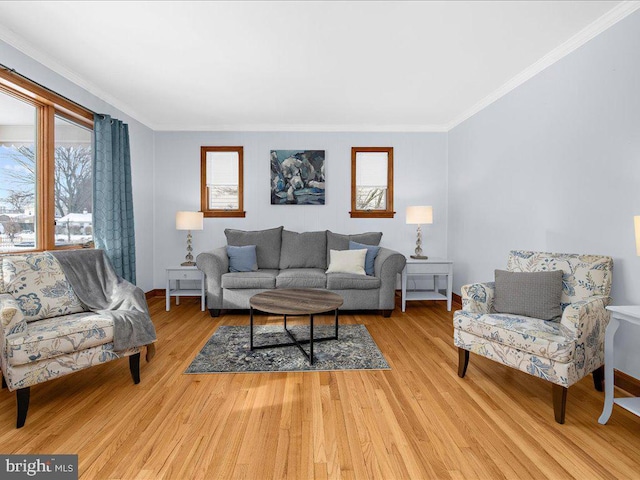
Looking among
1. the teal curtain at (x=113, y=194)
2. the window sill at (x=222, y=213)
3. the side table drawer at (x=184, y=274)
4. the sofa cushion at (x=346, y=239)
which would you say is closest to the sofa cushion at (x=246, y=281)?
the side table drawer at (x=184, y=274)

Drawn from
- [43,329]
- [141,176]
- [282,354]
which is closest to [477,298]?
[282,354]

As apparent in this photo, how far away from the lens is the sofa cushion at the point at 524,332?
193 cm

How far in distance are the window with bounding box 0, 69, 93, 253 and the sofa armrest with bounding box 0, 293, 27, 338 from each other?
1.07 meters

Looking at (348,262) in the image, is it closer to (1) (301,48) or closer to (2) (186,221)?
(2) (186,221)

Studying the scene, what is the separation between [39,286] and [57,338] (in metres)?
0.65

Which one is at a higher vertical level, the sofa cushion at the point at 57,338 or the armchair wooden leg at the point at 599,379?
the sofa cushion at the point at 57,338

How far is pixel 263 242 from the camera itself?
15.3 ft

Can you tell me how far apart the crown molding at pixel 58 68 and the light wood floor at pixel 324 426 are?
2.67 metres

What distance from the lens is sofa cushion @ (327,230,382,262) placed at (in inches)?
184

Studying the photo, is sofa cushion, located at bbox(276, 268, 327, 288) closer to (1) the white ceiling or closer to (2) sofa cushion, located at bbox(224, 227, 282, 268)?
(2) sofa cushion, located at bbox(224, 227, 282, 268)

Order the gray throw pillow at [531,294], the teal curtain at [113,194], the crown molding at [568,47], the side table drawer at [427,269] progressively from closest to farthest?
1. the crown molding at [568,47]
2. the gray throw pillow at [531,294]
3. the teal curtain at [113,194]
4. the side table drawer at [427,269]

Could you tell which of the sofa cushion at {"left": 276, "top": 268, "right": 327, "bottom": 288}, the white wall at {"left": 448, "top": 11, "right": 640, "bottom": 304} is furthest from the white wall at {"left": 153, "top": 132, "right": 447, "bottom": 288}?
the sofa cushion at {"left": 276, "top": 268, "right": 327, "bottom": 288}

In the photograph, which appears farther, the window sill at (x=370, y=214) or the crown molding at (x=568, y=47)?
the window sill at (x=370, y=214)

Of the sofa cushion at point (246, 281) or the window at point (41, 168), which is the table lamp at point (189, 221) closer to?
the sofa cushion at point (246, 281)
